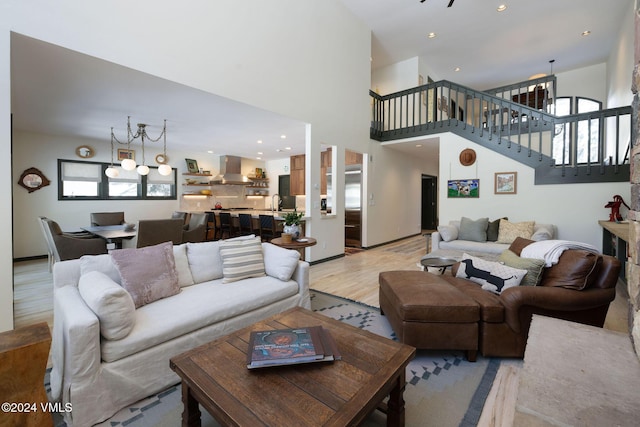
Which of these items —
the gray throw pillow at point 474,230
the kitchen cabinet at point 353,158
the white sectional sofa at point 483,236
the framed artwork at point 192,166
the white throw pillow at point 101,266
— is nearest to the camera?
the white throw pillow at point 101,266

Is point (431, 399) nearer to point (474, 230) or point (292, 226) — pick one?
point (292, 226)

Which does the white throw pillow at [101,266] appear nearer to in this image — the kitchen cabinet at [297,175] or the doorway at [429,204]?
the kitchen cabinet at [297,175]

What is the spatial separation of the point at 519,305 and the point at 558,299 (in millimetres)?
254

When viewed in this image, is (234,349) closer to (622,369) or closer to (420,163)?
(622,369)

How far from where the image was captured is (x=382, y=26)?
611cm

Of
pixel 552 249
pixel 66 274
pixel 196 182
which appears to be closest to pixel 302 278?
pixel 66 274

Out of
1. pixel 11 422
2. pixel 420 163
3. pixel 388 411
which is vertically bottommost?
pixel 388 411

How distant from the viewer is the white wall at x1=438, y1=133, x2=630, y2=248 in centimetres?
459

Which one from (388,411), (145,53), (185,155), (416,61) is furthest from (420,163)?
(388,411)

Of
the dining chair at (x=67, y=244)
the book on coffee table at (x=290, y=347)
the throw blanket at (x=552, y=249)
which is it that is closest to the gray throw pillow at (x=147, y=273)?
the book on coffee table at (x=290, y=347)

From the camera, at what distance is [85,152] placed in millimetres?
6168

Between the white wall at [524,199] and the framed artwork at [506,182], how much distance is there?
0.06m

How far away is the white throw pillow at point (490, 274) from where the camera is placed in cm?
225

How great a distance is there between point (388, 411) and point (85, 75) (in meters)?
4.18
